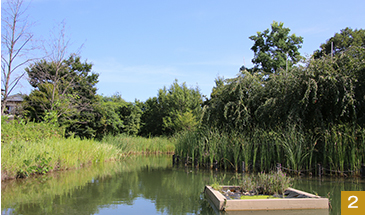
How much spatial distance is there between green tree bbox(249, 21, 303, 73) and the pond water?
2020cm

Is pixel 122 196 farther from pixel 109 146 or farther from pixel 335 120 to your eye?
pixel 109 146

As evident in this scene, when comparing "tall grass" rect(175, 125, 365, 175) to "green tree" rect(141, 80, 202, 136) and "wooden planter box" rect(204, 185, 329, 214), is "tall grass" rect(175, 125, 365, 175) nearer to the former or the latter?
"wooden planter box" rect(204, 185, 329, 214)

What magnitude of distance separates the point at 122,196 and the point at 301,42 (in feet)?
91.5

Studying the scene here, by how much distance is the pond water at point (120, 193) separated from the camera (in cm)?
582

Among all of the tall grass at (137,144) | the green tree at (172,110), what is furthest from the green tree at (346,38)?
the tall grass at (137,144)

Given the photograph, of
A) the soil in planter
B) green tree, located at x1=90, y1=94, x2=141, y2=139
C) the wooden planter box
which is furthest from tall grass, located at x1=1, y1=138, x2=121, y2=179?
green tree, located at x1=90, y1=94, x2=141, y2=139

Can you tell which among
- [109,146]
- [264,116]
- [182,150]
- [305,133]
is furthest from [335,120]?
[109,146]

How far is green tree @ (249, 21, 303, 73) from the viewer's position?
2831 cm

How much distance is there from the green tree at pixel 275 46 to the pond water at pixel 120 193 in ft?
66.3

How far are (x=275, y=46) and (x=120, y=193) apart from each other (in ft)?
84.7

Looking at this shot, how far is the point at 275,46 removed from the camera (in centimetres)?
2927

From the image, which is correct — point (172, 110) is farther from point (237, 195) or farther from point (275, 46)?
point (237, 195)

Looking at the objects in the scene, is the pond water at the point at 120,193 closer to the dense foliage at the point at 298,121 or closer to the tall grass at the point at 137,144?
the dense foliage at the point at 298,121

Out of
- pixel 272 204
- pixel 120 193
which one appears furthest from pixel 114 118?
pixel 272 204
